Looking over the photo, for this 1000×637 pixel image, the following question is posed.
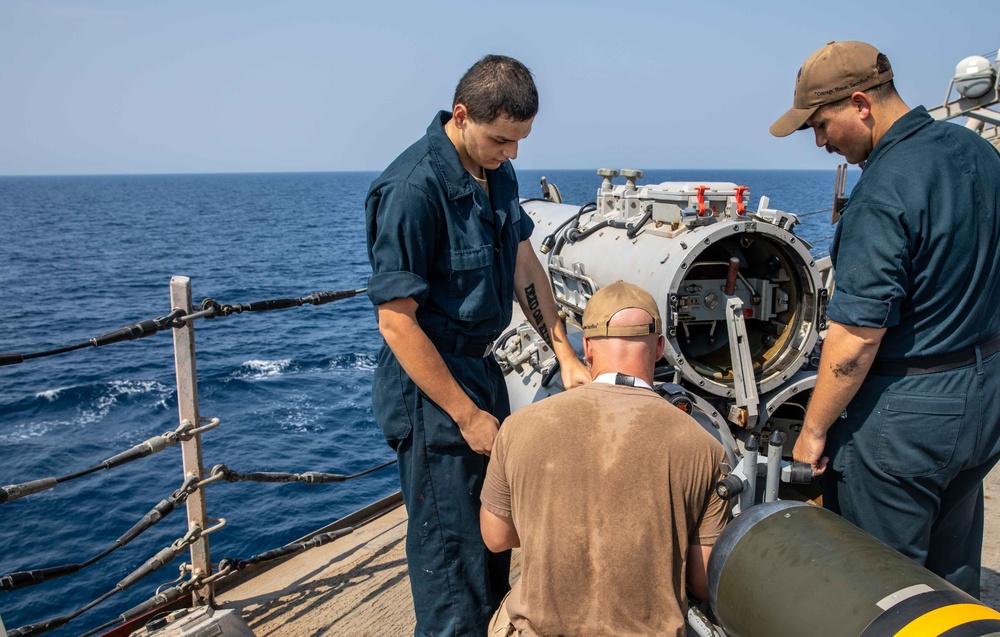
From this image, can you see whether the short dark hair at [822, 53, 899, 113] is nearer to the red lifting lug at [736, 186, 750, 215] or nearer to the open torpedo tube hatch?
the open torpedo tube hatch

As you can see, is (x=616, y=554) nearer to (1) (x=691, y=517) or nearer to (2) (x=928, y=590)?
(1) (x=691, y=517)

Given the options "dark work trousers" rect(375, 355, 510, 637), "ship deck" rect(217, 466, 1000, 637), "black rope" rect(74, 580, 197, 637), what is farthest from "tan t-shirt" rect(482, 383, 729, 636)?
"black rope" rect(74, 580, 197, 637)

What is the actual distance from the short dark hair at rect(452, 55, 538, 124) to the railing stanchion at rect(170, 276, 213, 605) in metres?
1.59

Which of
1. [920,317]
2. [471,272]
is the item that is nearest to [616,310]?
[471,272]

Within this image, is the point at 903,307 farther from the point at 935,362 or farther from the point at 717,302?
the point at 717,302

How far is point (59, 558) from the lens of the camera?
1102cm

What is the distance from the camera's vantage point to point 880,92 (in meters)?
2.89

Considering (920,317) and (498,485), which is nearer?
(498,485)

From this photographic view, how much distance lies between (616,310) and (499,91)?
0.84m

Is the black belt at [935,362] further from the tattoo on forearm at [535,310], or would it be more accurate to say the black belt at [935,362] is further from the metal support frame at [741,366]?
the tattoo on forearm at [535,310]

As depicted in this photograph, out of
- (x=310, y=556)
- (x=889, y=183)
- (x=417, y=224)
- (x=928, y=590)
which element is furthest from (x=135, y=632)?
(x=889, y=183)

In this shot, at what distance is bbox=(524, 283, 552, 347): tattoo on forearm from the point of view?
11.3ft

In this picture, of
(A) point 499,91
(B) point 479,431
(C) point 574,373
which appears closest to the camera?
(A) point 499,91

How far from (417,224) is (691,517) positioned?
1.28 m
